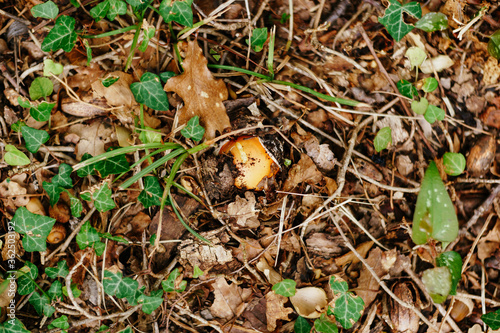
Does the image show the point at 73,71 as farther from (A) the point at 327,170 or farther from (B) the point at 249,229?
(A) the point at 327,170

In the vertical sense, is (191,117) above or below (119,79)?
below

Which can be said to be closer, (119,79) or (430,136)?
(119,79)

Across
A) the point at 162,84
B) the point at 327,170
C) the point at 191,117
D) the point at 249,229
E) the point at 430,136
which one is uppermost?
the point at 162,84

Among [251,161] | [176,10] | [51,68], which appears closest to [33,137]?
[51,68]

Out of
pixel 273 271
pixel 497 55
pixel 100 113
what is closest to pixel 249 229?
pixel 273 271

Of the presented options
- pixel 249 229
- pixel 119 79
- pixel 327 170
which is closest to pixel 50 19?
pixel 119 79

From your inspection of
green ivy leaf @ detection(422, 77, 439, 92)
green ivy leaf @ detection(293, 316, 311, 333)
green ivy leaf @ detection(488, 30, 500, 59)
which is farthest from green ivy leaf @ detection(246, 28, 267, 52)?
green ivy leaf @ detection(293, 316, 311, 333)

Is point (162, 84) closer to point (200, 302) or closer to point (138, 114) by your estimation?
point (138, 114)

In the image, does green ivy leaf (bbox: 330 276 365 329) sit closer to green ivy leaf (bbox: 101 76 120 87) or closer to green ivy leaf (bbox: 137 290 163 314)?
green ivy leaf (bbox: 137 290 163 314)

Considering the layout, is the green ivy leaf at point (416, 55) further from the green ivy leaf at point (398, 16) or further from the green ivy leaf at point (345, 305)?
the green ivy leaf at point (345, 305)
